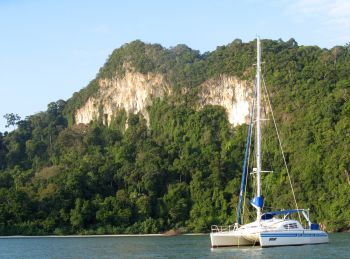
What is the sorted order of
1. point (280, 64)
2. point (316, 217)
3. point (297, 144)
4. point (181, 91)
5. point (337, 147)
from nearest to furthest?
point (316, 217)
point (337, 147)
point (297, 144)
point (280, 64)
point (181, 91)

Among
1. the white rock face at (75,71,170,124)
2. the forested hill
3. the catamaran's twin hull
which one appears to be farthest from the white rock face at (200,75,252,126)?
the catamaran's twin hull

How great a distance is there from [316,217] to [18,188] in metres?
41.4

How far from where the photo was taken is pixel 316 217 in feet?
301

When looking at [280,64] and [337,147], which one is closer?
[337,147]

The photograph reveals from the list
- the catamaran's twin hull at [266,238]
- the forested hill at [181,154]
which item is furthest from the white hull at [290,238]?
the forested hill at [181,154]

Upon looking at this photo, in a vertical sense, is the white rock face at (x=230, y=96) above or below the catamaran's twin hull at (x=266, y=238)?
above

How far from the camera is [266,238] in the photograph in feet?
162

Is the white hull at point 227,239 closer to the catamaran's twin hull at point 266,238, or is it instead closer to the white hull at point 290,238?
the catamaran's twin hull at point 266,238

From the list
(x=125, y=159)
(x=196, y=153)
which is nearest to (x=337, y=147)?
(x=196, y=153)

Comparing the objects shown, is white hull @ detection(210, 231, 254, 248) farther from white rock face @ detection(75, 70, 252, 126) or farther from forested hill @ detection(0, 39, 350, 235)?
white rock face @ detection(75, 70, 252, 126)

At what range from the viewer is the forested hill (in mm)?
95625

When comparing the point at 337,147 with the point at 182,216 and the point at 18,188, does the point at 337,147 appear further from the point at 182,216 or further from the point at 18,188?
the point at 18,188

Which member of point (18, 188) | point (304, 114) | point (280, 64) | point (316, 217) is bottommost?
point (316, 217)

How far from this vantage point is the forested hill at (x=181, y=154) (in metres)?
95.6
